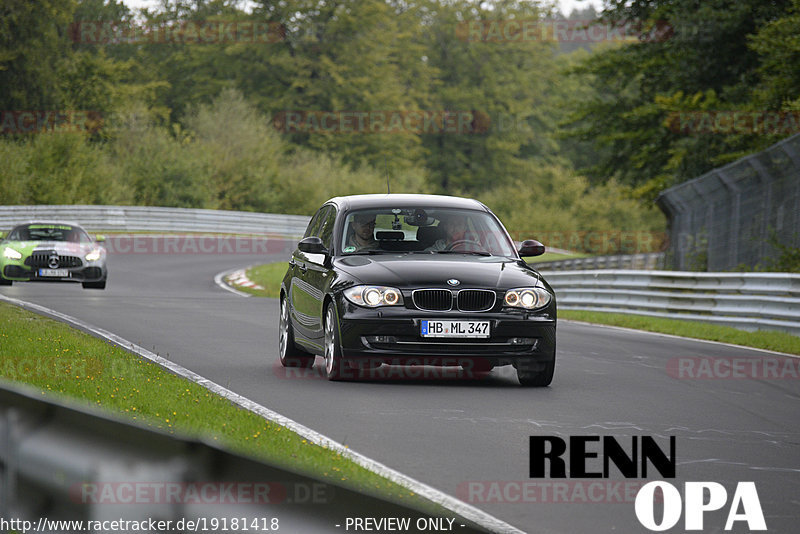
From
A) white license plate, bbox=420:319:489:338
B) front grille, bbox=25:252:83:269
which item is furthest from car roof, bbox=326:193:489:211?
front grille, bbox=25:252:83:269

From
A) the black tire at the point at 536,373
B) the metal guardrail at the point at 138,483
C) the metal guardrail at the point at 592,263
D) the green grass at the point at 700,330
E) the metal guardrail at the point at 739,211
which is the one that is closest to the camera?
the metal guardrail at the point at 138,483

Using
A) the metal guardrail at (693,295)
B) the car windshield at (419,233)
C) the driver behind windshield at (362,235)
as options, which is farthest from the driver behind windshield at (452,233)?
the metal guardrail at (693,295)

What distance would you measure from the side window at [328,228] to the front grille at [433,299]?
1.49m

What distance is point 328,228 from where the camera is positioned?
41.3 ft

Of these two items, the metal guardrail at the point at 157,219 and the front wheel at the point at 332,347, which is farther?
the metal guardrail at the point at 157,219

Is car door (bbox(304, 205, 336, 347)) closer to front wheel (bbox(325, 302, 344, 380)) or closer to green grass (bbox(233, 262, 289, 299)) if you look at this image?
front wheel (bbox(325, 302, 344, 380))

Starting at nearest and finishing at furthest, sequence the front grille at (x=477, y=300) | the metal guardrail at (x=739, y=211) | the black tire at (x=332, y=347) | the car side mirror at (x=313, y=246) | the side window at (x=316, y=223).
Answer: the front grille at (x=477, y=300)
the black tire at (x=332, y=347)
the car side mirror at (x=313, y=246)
the side window at (x=316, y=223)
the metal guardrail at (x=739, y=211)

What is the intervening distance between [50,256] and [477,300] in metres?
14.7

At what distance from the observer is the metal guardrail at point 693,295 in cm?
1875

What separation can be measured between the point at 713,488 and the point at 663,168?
28.4 meters

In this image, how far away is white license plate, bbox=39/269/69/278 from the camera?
78.6 ft

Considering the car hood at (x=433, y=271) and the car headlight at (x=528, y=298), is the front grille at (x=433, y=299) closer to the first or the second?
the car hood at (x=433, y=271)

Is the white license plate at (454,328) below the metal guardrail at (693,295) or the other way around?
the other way around

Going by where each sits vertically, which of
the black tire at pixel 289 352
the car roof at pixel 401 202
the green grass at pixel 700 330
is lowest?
the green grass at pixel 700 330
